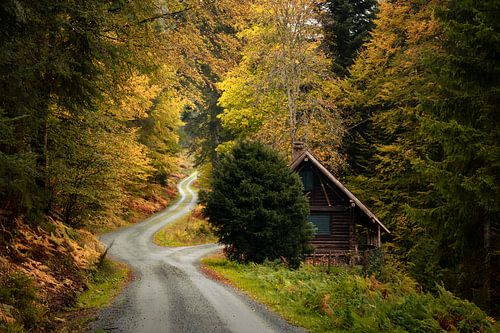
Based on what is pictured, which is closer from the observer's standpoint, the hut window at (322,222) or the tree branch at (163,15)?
the tree branch at (163,15)

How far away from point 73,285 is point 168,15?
815 cm

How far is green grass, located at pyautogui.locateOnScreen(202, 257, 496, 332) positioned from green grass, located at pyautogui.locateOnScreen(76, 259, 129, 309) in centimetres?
432

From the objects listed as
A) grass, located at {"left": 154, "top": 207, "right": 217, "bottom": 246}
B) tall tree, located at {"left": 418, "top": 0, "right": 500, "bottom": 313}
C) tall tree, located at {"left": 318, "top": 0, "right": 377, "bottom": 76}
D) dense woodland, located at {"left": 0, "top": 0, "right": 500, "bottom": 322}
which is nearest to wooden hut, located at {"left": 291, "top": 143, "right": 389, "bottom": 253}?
dense woodland, located at {"left": 0, "top": 0, "right": 500, "bottom": 322}

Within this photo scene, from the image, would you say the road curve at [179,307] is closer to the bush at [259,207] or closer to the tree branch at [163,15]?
the bush at [259,207]

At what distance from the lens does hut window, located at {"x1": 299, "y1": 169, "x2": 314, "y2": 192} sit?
25.8 m

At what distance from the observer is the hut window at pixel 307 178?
25828 millimetres

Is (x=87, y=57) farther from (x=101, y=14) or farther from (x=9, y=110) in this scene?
(x=9, y=110)

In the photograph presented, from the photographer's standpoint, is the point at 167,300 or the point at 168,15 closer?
the point at 168,15

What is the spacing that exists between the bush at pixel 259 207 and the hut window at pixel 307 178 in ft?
21.8

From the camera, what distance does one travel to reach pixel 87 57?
9172 millimetres

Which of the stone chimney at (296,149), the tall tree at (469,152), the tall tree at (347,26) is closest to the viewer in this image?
the tall tree at (469,152)

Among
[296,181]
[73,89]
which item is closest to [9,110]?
[73,89]

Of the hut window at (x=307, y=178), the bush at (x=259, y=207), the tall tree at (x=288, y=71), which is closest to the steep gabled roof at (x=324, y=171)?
the tall tree at (x=288, y=71)

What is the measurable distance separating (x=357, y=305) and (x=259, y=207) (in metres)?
8.03
